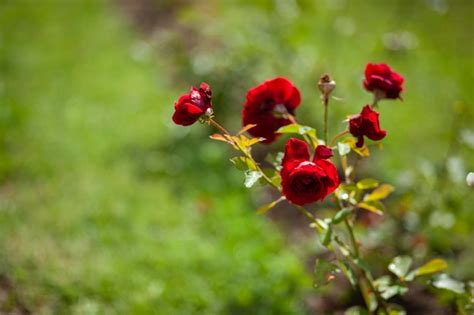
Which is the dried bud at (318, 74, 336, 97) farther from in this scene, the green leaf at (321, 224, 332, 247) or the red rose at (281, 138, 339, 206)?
the green leaf at (321, 224, 332, 247)

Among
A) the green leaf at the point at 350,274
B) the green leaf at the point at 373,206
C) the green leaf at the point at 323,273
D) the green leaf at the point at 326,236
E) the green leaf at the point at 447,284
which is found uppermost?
the green leaf at the point at 373,206

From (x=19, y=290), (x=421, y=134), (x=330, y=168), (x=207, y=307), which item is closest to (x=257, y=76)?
(x=421, y=134)

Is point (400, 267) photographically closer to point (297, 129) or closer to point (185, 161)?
point (297, 129)

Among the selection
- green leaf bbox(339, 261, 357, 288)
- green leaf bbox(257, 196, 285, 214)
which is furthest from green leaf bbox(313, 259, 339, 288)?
green leaf bbox(257, 196, 285, 214)

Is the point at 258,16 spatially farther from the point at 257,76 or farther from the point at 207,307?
the point at 207,307

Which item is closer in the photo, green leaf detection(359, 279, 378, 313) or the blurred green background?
green leaf detection(359, 279, 378, 313)

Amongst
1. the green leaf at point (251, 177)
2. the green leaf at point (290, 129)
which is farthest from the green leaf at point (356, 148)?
the green leaf at point (251, 177)

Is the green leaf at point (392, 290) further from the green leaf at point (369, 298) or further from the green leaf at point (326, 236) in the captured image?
the green leaf at point (326, 236)
